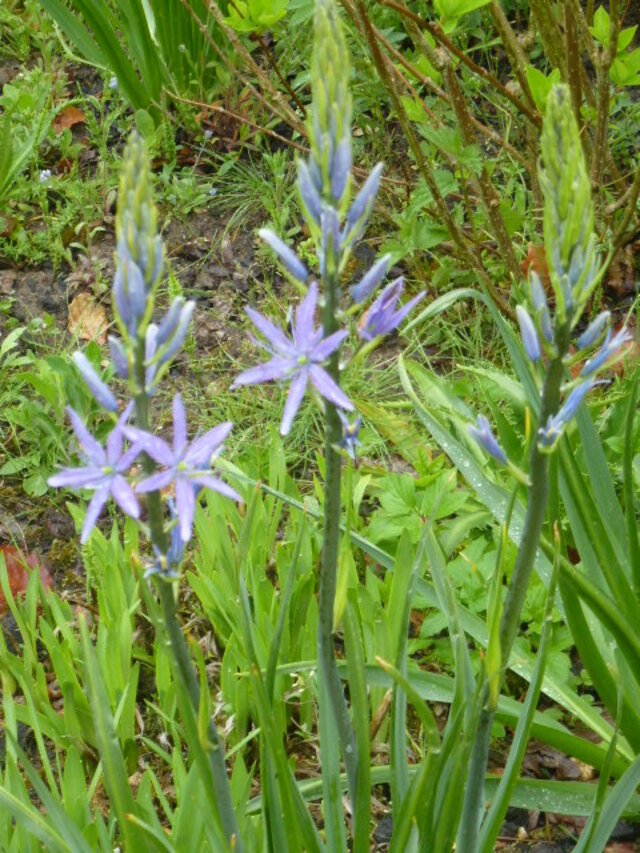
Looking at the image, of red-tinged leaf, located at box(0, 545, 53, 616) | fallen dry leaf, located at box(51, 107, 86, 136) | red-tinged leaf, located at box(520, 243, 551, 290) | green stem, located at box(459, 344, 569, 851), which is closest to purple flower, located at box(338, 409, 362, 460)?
green stem, located at box(459, 344, 569, 851)

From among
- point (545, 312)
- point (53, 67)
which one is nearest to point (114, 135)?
point (53, 67)

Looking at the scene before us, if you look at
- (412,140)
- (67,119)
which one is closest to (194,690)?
(412,140)

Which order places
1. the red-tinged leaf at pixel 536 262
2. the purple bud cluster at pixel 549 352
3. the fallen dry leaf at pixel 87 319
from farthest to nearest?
the fallen dry leaf at pixel 87 319 < the red-tinged leaf at pixel 536 262 < the purple bud cluster at pixel 549 352

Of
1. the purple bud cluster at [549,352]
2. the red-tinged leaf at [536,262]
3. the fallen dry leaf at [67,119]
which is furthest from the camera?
the fallen dry leaf at [67,119]

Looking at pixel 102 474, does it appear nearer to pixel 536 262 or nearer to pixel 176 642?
pixel 176 642

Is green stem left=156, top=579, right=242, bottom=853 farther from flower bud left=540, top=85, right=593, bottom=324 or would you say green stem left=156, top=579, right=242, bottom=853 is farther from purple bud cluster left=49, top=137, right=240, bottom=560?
flower bud left=540, top=85, right=593, bottom=324

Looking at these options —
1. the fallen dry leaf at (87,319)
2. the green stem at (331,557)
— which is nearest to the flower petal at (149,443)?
the green stem at (331,557)

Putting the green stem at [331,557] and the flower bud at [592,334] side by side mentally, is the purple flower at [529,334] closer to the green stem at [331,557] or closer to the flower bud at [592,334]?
the flower bud at [592,334]

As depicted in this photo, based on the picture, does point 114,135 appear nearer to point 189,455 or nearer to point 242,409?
point 242,409
